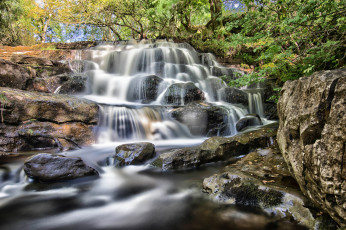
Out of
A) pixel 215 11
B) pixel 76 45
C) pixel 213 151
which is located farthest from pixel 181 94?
pixel 76 45

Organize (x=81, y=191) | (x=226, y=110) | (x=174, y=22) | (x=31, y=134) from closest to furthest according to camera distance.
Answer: (x=81, y=191) < (x=31, y=134) < (x=226, y=110) < (x=174, y=22)

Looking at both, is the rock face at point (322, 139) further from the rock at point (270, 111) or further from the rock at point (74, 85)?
the rock at point (74, 85)

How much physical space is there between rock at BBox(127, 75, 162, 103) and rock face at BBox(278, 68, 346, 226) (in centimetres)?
742

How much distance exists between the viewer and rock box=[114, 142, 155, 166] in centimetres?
457

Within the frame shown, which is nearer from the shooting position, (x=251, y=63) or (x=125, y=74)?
(x=125, y=74)

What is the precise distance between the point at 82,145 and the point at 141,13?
13.9 m

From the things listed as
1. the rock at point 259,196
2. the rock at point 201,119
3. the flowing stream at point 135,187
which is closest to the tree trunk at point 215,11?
the flowing stream at point 135,187

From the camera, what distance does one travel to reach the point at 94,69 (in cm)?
1164

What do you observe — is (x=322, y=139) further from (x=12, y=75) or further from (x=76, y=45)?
(x=76, y=45)

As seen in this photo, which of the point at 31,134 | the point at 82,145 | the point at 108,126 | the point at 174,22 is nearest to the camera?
the point at 31,134

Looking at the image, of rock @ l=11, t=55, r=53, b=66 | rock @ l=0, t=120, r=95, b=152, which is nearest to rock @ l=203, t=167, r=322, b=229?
Answer: rock @ l=0, t=120, r=95, b=152

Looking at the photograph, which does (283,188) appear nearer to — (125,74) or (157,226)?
(157,226)

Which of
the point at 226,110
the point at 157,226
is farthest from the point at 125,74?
the point at 157,226

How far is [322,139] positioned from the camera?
1.84m
